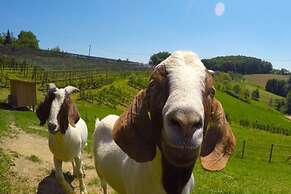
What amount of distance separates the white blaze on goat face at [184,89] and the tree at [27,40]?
405 ft

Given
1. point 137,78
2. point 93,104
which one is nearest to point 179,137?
point 93,104

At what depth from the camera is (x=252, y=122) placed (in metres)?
69.9

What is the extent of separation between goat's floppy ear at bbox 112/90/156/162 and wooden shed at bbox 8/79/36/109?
25.4 m

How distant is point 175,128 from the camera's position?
274cm

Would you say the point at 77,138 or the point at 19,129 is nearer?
the point at 77,138

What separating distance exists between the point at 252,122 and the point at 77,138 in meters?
63.9

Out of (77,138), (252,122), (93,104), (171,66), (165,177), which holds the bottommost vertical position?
(252,122)

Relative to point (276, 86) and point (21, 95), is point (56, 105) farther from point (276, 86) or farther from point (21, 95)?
point (276, 86)

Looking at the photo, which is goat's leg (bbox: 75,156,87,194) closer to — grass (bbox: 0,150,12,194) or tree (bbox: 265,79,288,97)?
grass (bbox: 0,150,12,194)

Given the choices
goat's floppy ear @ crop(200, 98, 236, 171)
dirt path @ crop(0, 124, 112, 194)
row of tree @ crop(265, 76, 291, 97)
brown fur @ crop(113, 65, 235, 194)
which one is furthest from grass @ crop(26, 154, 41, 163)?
row of tree @ crop(265, 76, 291, 97)

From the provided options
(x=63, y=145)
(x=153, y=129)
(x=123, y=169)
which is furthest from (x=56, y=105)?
(x=153, y=129)

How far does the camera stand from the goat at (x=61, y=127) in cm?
859

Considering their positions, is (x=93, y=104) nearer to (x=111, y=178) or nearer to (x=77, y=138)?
(x=77, y=138)

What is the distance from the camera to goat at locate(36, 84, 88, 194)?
859 cm
